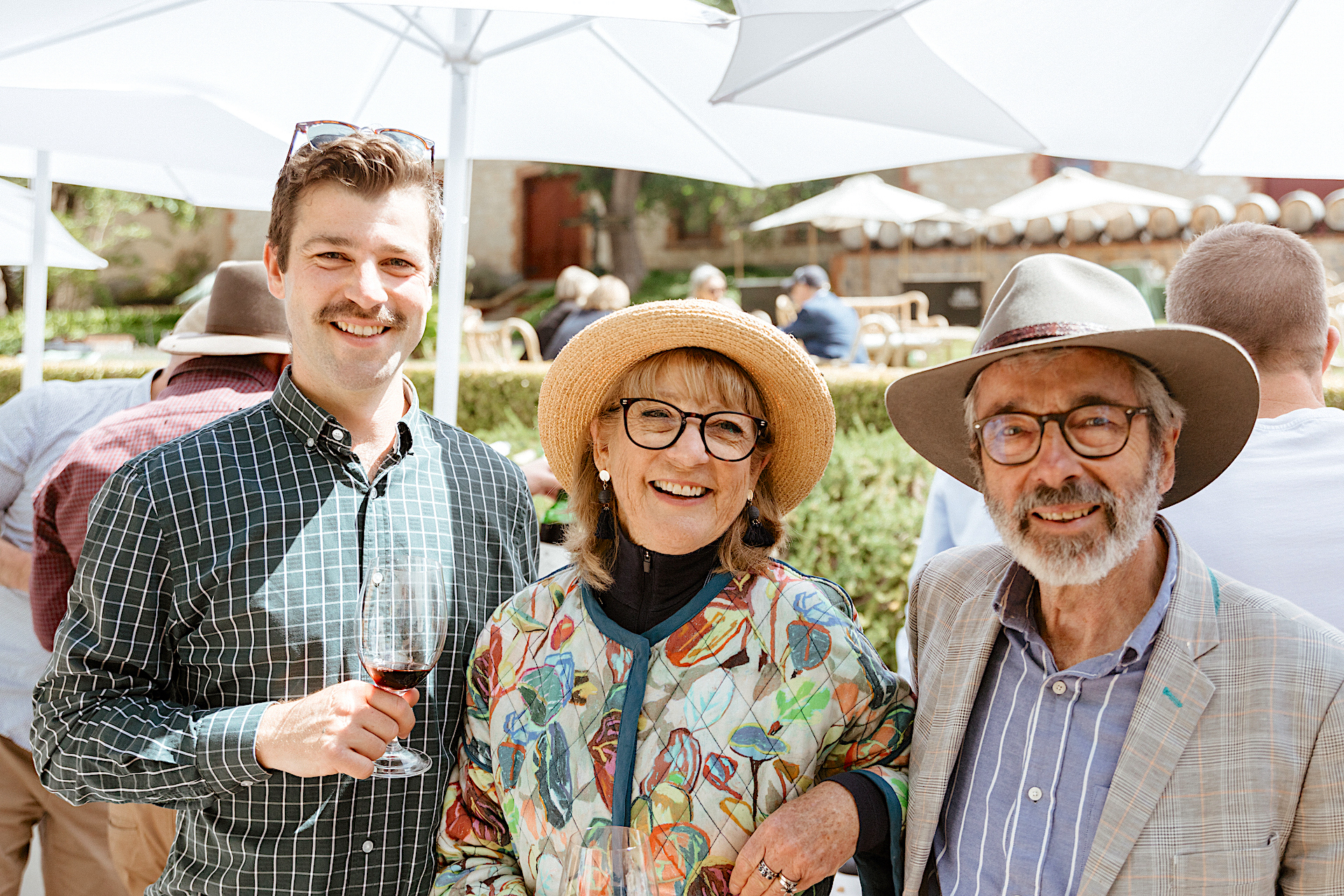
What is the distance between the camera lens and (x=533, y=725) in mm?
2062

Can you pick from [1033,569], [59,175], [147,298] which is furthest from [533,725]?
[147,298]

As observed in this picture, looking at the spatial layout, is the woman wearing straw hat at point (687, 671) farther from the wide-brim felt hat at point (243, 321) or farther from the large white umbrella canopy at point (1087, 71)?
the large white umbrella canopy at point (1087, 71)

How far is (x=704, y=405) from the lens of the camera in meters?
2.17

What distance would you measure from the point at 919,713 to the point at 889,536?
325 centimetres

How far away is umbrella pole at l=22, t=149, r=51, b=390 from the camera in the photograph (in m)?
6.52

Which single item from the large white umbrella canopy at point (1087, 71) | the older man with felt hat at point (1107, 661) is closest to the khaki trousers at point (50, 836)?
the older man with felt hat at point (1107, 661)

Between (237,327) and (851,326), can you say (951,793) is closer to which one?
(237,327)

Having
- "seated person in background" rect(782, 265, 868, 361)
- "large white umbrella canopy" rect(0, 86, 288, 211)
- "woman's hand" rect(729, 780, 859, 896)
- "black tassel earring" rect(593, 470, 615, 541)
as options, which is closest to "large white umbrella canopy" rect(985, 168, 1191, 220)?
"seated person in background" rect(782, 265, 868, 361)

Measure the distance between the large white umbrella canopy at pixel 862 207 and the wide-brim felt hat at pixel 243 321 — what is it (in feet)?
44.7

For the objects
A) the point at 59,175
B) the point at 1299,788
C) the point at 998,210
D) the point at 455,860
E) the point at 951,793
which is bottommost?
the point at 455,860

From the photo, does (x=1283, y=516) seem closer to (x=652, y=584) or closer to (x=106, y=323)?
(x=652, y=584)

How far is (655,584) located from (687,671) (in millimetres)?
192

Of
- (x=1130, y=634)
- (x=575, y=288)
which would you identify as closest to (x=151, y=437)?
(x=1130, y=634)

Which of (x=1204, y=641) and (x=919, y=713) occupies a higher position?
(x=1204, y=641)
